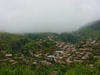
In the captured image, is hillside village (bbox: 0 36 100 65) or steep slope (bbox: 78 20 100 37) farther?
steep slope (bbox: 78 20 100 37)

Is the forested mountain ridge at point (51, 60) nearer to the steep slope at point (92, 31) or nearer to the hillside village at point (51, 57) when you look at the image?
the hillside village at point (51, 57)

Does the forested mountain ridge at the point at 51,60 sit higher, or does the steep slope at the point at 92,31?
the steep slope at the point at 92,31

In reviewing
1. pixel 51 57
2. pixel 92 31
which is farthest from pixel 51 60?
pixel 92 31

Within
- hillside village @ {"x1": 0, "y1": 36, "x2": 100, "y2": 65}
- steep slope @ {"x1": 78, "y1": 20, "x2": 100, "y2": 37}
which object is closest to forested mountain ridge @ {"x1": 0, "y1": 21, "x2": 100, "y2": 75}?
hillside village @ {"x1": 0, "y1": 36, "x2": 100, "y2": 65}

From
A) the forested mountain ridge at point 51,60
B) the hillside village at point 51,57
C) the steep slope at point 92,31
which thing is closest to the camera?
the forested mountain ridge at point 51,60

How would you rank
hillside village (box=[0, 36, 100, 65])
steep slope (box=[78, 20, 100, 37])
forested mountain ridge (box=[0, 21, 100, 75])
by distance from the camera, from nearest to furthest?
1. forested mountain ridge (box=[0, 21, 100, 75])
2. hillside village (box=[0, 36, 100, 65])
3. steep slope (box=[78, 20, 100, 37])

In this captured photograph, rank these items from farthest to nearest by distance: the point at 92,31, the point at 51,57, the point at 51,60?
the point at 92,31 → the point at 51,57 → the point at 51,60

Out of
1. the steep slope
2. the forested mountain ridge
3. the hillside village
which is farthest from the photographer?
the steep slope

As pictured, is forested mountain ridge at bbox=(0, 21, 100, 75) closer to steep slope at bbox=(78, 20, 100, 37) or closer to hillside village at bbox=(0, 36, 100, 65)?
hillside village at bbox=(0, 36, 100, 65)

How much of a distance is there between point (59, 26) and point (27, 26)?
3536 centimetres

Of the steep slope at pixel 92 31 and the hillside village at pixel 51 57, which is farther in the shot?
the steep slope at pixel 92 31

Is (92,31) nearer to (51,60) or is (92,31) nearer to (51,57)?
(51,57)

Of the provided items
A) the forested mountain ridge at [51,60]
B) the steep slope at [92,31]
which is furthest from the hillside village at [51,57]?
the steep slope at [92,31]

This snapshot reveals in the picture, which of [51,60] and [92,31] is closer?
[51,60]
